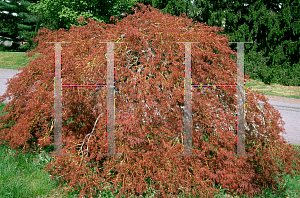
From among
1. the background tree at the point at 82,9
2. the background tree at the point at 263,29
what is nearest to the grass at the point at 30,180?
the background tree at the point at 263,29

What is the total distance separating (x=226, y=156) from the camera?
8.77ft

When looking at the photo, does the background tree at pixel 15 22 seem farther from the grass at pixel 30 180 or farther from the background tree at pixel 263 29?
the grass at pixel 30 180

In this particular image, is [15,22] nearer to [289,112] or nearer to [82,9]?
[82,9]

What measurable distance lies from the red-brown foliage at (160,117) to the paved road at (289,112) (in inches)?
63.4

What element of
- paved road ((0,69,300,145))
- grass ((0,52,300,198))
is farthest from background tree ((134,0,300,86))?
grass ((0,52,300,198))

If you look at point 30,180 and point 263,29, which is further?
point 263,29

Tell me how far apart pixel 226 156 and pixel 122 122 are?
1.29 metres

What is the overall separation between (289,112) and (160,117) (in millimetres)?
6601

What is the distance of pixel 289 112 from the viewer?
7406 millimetres

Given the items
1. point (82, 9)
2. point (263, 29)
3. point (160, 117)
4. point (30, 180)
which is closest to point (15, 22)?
point (82, 9)

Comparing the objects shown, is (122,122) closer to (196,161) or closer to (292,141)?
(196,161)

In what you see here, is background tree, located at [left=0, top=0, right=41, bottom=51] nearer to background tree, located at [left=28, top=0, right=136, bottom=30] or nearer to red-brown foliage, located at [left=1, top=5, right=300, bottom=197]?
background tree, located at [left=28, top=0, right=136, bottom=30]

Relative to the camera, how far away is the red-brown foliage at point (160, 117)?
2449 mm

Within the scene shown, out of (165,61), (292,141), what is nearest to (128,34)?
(165,61)
